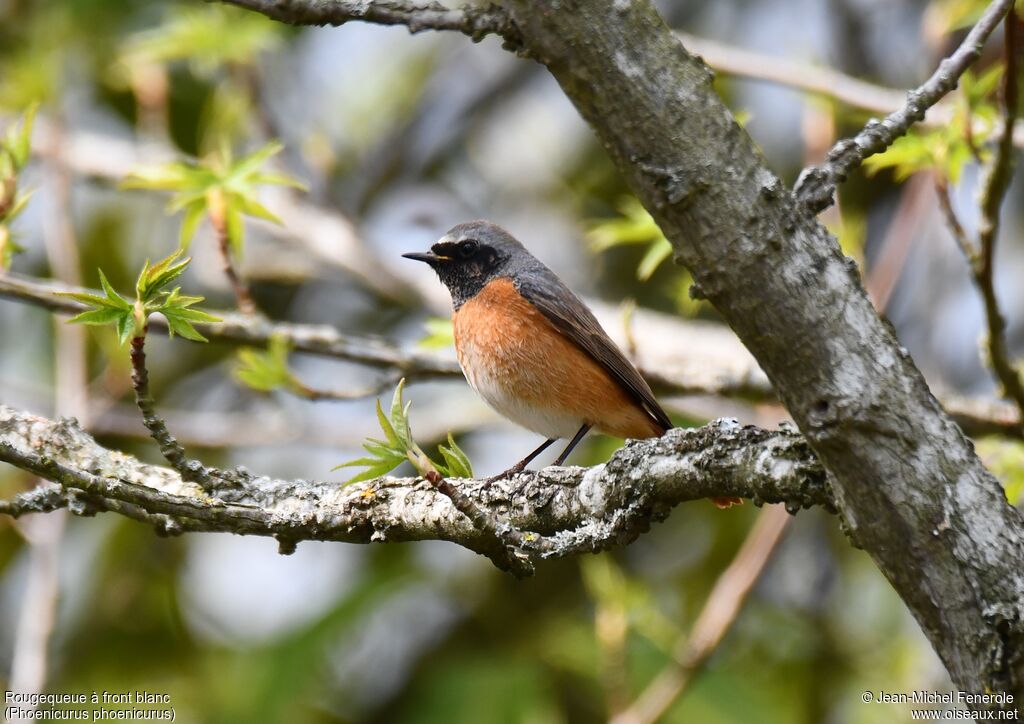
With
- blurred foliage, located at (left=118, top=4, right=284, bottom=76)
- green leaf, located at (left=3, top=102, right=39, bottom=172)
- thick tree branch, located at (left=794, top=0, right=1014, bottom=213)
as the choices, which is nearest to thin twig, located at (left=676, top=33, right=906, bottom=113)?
thick tree branch, located at (left=794, top=0, right=1014, bottom=213)

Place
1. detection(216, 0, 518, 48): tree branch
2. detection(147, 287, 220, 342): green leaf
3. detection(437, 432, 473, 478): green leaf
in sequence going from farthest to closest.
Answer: detection(437, 432, 473, 478): green leaf
detection(147, 287, 220, 342): green leaf
detection(216, 0, 518, 48): tree branch

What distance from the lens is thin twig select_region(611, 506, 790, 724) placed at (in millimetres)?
5371

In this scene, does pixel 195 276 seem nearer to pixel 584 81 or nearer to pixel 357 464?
pixel 357 464

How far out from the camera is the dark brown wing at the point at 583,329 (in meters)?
5.27

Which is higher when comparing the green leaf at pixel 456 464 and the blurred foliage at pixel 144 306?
the blurred foliage at pixel 144 306

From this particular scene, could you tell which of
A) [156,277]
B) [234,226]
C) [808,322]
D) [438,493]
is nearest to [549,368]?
[234,226]

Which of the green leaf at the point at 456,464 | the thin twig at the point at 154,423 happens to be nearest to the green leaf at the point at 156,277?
the thin twig at the point at 154,423

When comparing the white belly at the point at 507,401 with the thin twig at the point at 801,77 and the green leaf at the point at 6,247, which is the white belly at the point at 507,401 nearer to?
the thin twig at the point at 801,77

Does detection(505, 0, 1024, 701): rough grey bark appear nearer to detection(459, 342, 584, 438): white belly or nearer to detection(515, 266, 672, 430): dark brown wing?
detection(515, 266, 672, 430): dark brown wing

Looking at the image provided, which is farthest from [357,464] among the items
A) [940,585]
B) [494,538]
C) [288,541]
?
[940,585]

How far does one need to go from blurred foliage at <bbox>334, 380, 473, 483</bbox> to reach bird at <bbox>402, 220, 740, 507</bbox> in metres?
1.48

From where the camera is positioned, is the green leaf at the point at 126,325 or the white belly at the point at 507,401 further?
the white belly at the point at 507,401

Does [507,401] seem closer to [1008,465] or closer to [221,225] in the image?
[221,225]

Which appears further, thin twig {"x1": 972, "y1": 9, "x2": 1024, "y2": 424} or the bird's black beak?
the bird's black beak
